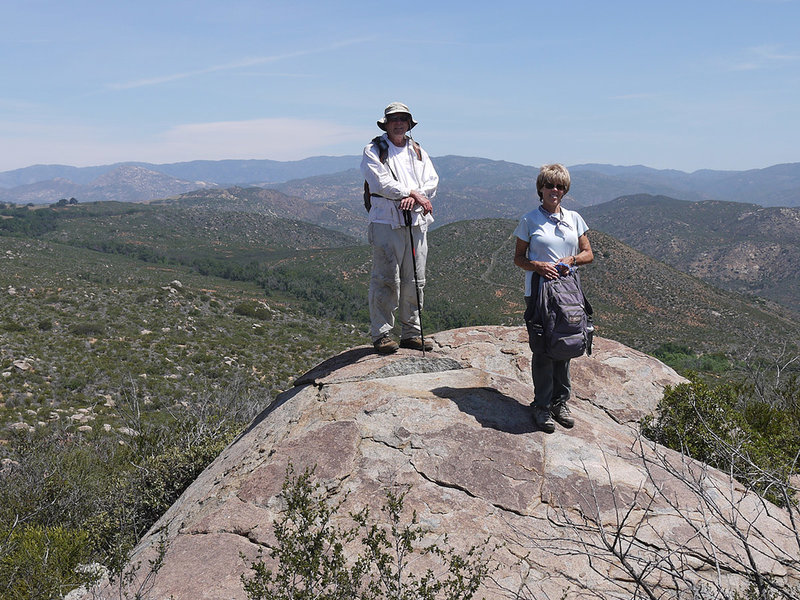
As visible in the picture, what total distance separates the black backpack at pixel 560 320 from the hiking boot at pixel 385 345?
2.16m

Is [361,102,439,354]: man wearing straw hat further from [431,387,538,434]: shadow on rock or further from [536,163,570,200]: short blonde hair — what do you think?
[536,163,570,200]: short blonde hair

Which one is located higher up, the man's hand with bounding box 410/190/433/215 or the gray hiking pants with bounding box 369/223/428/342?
the man's hand with bounding box 410/190/433/215

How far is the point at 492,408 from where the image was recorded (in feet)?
16.4

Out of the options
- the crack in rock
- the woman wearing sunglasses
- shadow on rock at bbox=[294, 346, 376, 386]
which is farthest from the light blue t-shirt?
shadow on rock at bbox=[294, 346, 376, 386]

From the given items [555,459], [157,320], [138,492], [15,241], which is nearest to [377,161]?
[555,459]

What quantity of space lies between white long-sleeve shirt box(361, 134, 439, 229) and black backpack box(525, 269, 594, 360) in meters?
1.73

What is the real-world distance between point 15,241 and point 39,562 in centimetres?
5942

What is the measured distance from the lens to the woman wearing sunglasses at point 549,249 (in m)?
4.39

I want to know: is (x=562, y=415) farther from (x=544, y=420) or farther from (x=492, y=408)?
(x=492, y=408)

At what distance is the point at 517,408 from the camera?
5.07 meters

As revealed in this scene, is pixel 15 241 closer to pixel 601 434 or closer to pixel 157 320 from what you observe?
pixel 157 320

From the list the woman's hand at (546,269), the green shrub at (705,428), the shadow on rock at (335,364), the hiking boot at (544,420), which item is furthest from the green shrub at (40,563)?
the green shrub at (705,428)

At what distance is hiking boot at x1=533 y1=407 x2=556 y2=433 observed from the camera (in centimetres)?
466

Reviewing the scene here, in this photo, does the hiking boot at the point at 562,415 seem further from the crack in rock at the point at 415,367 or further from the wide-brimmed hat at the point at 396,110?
the wide-brimmed hat at the point at 396,110
